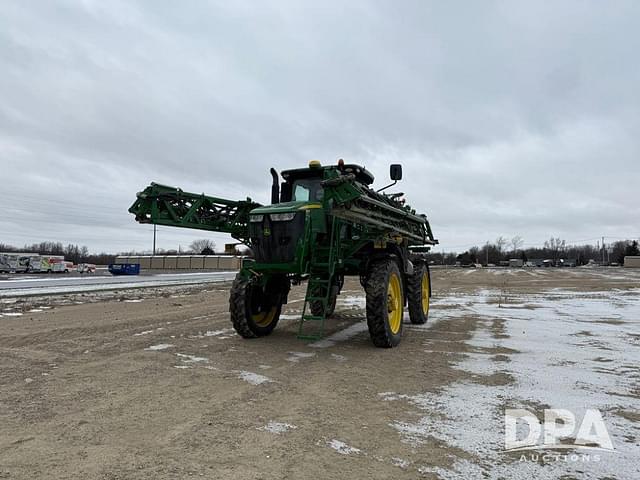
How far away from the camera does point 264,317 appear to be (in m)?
8.59

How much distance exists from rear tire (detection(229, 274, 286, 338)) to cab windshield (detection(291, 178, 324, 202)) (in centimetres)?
170

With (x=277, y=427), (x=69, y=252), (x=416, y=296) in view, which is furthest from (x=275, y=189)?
(x=69, y=252)

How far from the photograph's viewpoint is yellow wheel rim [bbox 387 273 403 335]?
7.93 meters

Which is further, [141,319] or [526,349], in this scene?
[141,319]

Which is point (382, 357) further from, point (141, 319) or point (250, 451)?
point (141, 319)

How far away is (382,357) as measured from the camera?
6.71m

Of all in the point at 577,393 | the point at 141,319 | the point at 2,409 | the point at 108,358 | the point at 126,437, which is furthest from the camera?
the point at 141,319

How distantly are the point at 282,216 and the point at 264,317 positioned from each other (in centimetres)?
213

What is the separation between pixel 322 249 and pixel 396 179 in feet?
6.13

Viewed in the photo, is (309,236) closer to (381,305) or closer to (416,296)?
(381,305)

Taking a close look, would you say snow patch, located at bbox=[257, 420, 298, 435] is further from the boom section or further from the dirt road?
the boom section

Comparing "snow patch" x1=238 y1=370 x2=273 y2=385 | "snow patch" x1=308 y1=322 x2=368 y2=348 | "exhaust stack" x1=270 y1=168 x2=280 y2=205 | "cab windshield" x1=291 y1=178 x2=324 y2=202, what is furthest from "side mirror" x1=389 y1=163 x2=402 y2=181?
"snow patch" x1=238 y1=370 x2=273 y2=385

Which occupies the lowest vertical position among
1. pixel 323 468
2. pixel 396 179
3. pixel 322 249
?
pixel 323 468

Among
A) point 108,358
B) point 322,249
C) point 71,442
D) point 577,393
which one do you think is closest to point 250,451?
point 71,442
